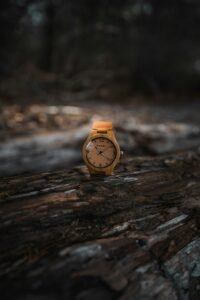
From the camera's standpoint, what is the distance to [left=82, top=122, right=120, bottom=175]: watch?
275cm

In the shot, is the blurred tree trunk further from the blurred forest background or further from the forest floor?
the forest floor

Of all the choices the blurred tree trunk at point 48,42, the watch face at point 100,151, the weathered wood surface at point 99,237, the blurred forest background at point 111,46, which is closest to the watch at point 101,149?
the watch face at point 100,151

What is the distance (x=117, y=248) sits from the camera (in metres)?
2.02

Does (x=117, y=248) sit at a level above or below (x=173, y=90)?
below

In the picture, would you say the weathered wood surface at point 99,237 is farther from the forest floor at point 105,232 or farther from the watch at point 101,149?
the watch at point 101,149

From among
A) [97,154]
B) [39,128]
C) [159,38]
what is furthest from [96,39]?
[97,154]

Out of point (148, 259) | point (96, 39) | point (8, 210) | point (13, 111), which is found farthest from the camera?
point (96, 39)

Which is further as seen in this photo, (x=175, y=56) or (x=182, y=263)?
(x=175, y=56)

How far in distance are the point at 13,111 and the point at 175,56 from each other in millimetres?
5179

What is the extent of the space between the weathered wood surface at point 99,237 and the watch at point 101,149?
0.14m

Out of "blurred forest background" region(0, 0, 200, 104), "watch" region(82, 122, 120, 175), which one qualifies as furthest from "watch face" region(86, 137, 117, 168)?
"blurred forest background" region(0, 0, 200, 104)

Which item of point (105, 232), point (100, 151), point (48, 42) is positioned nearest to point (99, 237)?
point (105, 232)

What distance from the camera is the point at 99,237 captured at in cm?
210

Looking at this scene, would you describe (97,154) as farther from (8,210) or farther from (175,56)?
(175,56)
